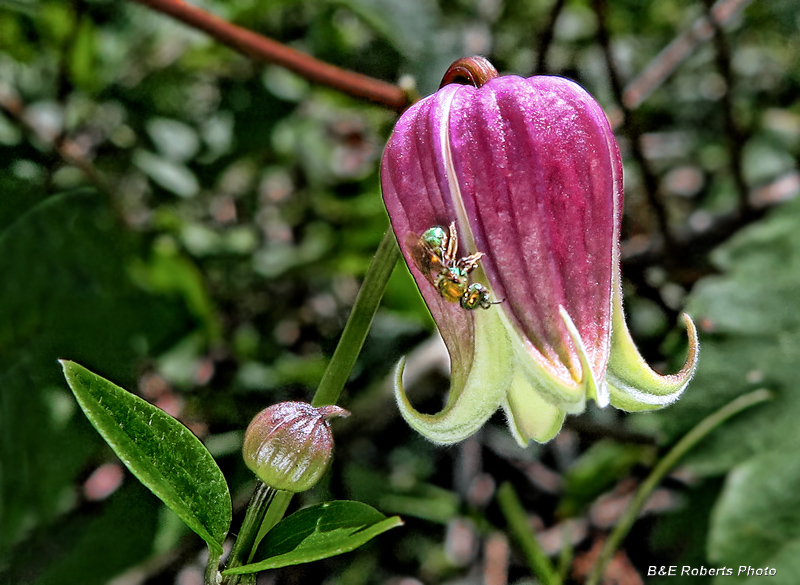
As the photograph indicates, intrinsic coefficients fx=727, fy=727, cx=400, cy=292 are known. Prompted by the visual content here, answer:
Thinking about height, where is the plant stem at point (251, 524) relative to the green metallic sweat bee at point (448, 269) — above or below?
below

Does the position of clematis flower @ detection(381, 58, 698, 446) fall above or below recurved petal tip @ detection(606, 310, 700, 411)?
above

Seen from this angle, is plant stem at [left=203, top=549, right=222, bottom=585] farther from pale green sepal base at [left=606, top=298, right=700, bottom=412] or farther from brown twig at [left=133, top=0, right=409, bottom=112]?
brown twig at [left=133, top=0, right=409, bottom=112]

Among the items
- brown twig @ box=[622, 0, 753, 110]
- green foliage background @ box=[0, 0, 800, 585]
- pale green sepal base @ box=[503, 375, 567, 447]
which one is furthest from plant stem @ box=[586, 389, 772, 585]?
brown twig @ box=[622, 0, 753, 110]

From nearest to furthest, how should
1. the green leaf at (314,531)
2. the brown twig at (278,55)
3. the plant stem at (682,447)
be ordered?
the green leaf at (314,531) < the brown twig at (278,55) < the plant stem at (682,447)

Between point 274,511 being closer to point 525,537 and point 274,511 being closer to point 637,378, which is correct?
point 637,378

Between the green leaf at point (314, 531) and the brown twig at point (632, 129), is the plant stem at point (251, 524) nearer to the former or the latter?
the green leaf at point (314, 531)

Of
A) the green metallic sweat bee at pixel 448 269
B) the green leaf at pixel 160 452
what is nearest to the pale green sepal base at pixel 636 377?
the green metallic sweat bee at pixel 448 269
